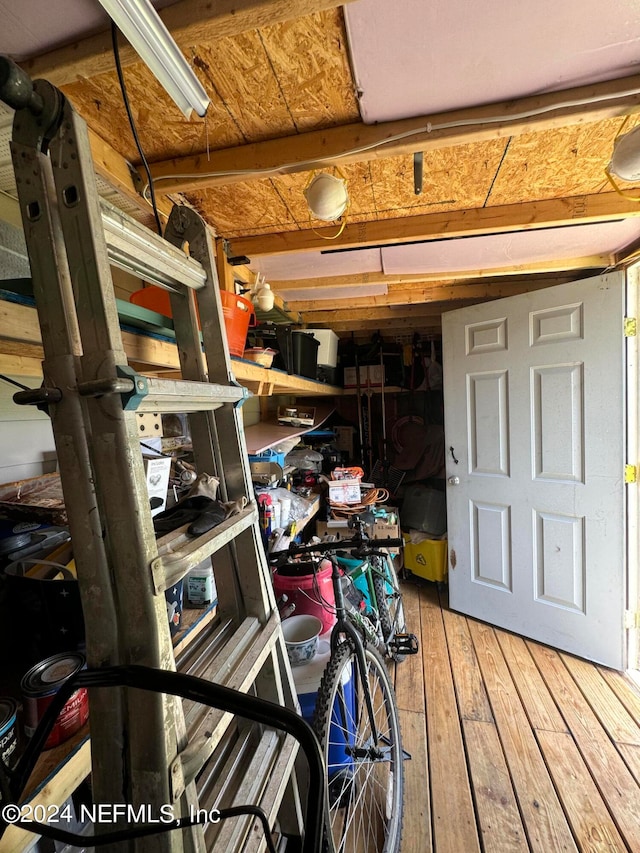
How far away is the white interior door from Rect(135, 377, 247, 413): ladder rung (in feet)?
6.84

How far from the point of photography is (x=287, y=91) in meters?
0.92

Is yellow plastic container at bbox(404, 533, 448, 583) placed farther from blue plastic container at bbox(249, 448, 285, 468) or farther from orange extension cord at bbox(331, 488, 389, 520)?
blue plastic container at bbox(249, 448, 285, 468)

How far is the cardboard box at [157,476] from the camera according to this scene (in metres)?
0.98

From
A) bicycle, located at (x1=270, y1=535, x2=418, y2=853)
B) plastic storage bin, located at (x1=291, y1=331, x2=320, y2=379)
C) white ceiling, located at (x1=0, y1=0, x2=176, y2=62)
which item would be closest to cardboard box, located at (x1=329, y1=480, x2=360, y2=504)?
plastic storage bin, located at (x1=291, y1=331, x2=320, y2=379)

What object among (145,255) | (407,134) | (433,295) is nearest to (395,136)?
(407,134)

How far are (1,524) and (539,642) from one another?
2833 millimetres

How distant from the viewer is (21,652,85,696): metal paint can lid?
1.82 feet

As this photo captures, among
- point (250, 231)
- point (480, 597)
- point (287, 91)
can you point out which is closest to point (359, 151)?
point (287, 91)

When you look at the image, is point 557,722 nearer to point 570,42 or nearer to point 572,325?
point 572,325

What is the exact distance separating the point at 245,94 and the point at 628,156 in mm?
1023

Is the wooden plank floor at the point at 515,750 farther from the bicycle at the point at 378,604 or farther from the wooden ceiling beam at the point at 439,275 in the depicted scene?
the wooden ceiling beam at the point at 439,275

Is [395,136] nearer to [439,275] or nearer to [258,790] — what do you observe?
[439,275]

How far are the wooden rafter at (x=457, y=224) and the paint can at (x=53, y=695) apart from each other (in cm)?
160

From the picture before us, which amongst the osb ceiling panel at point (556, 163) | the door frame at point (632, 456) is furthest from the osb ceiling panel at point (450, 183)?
the door frame at point (632, 456)
